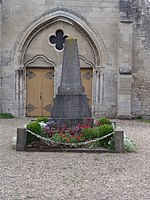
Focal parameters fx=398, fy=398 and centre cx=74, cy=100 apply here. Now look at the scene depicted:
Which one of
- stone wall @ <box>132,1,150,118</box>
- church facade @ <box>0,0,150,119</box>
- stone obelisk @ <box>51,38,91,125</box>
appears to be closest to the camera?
stone obelisk @ <box>51,38,91,125</box>

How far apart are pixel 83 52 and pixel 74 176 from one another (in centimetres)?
1241

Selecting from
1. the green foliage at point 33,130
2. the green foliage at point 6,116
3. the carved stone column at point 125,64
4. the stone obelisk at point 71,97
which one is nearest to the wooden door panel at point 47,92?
the green foliage at point 6,116

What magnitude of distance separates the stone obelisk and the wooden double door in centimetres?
756

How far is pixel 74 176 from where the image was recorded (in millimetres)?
6598

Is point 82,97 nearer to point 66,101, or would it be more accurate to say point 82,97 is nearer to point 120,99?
point 66,101

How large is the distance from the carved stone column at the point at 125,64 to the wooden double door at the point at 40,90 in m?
1.63

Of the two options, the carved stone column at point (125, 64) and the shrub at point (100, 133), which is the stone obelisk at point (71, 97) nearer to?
the shrub at point (100, 133)

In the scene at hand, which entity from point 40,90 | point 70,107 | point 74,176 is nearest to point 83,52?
point 40,90

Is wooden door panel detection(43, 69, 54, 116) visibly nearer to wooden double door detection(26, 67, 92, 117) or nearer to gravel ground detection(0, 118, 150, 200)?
wooden double door detection(26, 67, 92, 117)

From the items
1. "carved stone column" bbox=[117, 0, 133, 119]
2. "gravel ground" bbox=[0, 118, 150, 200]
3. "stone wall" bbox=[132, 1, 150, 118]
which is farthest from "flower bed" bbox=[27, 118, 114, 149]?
"stone wall" bbox=[132, 1, 150, 118]

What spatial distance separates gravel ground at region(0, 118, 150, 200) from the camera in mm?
5520

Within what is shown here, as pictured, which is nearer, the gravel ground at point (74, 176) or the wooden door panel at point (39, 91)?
the gravel ground at point (74, 176)

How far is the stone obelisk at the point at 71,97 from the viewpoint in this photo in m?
10.5

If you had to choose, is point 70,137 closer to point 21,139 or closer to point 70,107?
point 21,139
